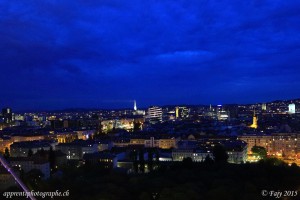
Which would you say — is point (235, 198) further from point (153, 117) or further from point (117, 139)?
point (153, 117)

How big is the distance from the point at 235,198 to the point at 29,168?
11.0 metres

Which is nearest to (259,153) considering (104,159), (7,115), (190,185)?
(104,159)

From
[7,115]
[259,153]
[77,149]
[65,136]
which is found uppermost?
[7,115]

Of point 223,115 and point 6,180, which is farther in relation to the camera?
point 223,115

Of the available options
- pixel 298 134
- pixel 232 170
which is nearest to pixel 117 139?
pixel 298 134

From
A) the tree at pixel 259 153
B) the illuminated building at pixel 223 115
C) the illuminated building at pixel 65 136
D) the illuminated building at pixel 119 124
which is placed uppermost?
the illuminated building at pixel 223 115

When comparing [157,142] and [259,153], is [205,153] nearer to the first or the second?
[259,153]

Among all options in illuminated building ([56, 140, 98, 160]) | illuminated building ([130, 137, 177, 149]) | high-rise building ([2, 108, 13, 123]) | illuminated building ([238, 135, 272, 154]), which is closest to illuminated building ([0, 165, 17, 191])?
illuminated building ([56, 140, 98, 160])

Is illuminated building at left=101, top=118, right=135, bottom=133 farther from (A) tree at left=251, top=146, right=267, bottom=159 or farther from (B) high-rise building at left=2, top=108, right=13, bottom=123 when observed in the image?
(A) tree at left=251, top=146, right=267, bottom=159

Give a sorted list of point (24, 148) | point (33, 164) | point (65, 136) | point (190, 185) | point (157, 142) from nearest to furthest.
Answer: point (190, 185), point (33, 164), point (24, 148), point (157, 142), point (65, 136)

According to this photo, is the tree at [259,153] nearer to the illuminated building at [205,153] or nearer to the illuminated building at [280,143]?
the illuminated building at [205,153]

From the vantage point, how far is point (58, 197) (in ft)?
40.4

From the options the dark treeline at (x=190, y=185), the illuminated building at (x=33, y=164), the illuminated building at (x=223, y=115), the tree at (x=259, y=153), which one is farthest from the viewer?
the illuminated building at (x=223, y=115)

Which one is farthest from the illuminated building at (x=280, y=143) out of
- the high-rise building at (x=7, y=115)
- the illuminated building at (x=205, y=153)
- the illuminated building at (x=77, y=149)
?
the high-rise building at (x=7, y=115)
